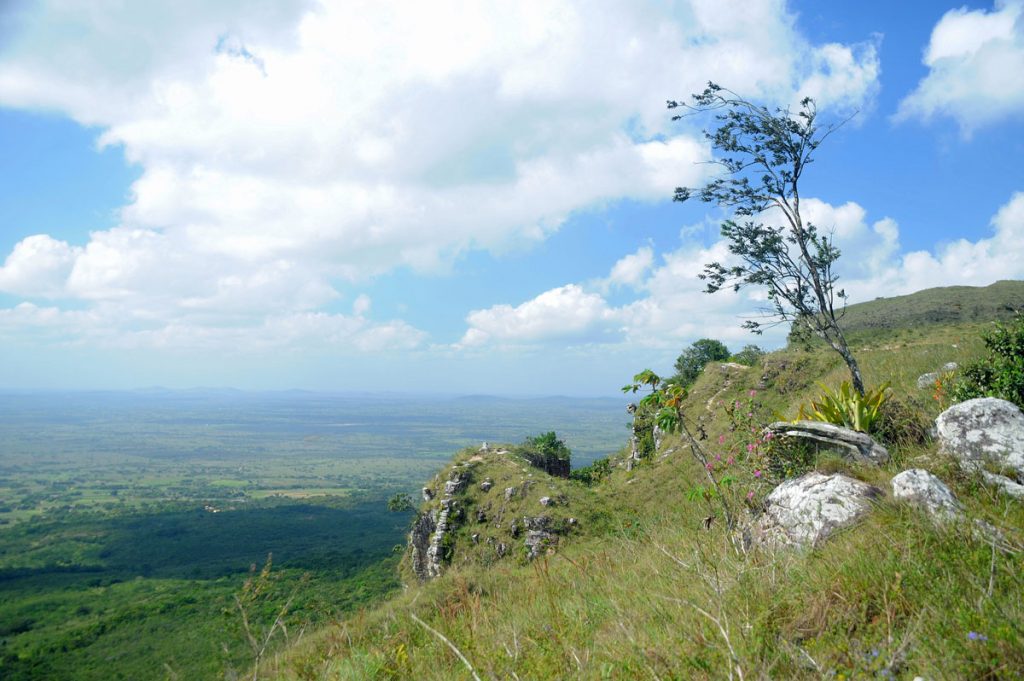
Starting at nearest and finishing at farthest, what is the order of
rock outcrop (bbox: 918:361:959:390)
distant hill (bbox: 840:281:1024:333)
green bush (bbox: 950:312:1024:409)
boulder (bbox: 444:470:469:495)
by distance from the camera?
green bush (bbox: 950:312:1024:409), rock outcrop (bbox: 918:361:959:390), boulder (bbox: 444:470:469:495), distant hill (bbox: 840:281:1024:333)

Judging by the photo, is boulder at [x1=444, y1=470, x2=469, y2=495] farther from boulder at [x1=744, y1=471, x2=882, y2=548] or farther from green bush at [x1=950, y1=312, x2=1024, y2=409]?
boulder at [x1=744, y1=471, x2=882, y2=548]

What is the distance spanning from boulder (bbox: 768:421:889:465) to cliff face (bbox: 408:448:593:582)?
56.8 ft

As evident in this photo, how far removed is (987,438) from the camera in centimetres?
631

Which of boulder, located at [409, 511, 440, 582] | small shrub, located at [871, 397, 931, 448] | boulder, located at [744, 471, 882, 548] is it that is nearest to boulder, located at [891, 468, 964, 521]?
boulder, located at [744, 471, 882, 548]

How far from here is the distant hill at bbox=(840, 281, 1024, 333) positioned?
50.8 m

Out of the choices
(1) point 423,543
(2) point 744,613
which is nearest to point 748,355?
(1) point 423,543

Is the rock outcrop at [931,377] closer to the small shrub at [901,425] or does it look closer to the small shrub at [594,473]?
the small shrub at [901,425]

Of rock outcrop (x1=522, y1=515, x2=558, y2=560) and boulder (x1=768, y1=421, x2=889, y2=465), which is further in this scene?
rock outcrop (x1=522, y1=515, x2=558, y2=560)

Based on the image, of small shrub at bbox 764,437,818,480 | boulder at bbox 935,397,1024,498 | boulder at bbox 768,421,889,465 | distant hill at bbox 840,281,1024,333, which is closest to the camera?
boulder at bbox 935,397,1024,498

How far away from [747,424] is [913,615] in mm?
5860

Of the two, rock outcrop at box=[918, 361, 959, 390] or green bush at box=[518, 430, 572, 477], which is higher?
rock outcrop at box=[918, 361, 959, 390]

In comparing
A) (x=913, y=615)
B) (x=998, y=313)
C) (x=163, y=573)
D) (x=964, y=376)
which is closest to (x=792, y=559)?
(x=913, y=615)

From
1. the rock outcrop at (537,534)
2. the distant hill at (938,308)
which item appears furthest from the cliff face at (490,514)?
the distant hill at (938,308)

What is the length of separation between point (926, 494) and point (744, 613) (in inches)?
109
